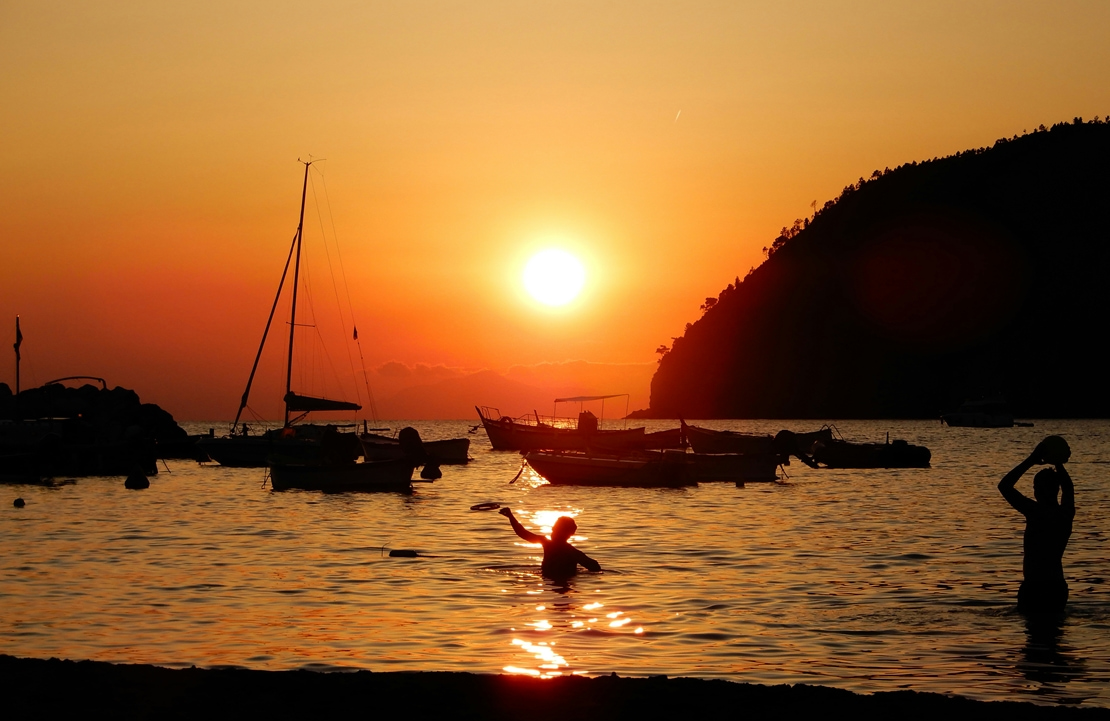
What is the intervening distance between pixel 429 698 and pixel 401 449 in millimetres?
52186

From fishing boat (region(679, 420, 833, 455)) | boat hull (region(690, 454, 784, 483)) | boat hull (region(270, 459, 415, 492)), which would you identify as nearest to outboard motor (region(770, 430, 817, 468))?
fishing boat (region(679, 420, 833, 455))

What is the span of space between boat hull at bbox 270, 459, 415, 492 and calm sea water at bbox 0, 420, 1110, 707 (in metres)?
5.79

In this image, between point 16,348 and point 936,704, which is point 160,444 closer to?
point 16,348

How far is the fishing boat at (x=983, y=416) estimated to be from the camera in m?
176

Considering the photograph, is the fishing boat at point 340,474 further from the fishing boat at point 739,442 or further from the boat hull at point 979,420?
the boat hull at point 979,420

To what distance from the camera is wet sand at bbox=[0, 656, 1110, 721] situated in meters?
8.76

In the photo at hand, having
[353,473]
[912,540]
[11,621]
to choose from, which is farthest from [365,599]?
[353,473]

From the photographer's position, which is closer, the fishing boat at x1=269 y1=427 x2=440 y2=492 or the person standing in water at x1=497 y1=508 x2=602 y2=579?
the person standing in water at x1=497 y1=508 x2=602 y2=579

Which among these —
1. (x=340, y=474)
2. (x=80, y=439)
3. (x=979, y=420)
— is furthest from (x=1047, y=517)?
(x=979, y=420)

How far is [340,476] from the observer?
153 ft

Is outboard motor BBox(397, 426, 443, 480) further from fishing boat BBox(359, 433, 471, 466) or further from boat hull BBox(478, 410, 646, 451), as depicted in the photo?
boat hull BBox(478, 410, 646, 451)

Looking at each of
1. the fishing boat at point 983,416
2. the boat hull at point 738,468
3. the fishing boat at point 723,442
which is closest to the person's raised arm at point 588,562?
the boat hull at point 738,468

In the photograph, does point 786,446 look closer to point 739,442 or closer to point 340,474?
point 739,442

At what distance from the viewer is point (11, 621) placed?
53.9ft
